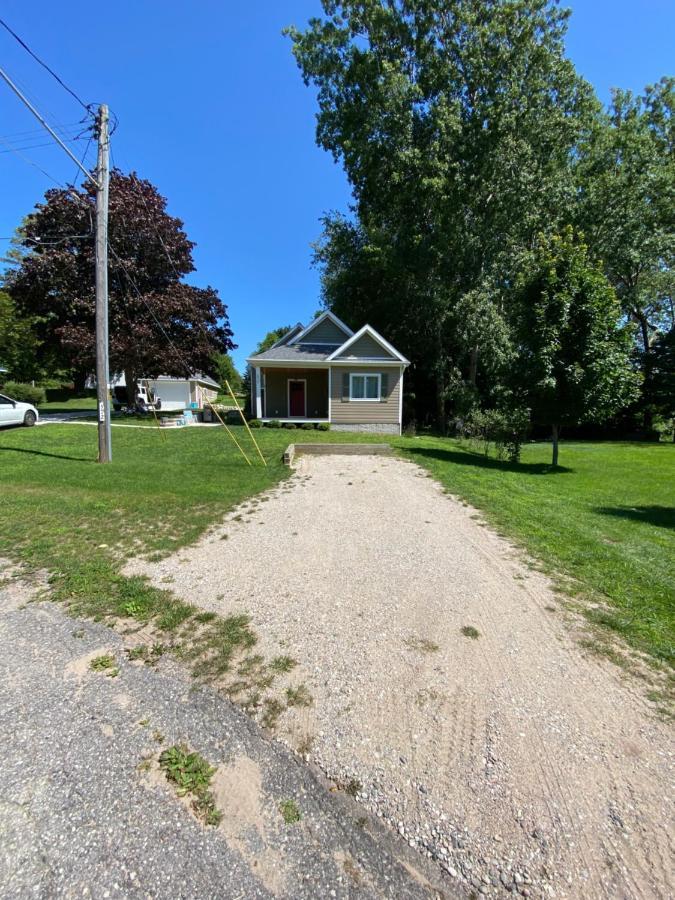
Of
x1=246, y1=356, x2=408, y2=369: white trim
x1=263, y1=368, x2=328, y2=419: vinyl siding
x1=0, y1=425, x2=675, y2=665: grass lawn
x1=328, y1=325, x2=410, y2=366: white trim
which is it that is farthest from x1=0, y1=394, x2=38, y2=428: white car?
x1=328, y1=325, x2=410, y2=366: white trim

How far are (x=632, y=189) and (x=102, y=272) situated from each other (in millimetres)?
25567

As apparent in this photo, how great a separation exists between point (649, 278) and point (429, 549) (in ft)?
98.4

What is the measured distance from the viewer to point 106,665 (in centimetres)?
293

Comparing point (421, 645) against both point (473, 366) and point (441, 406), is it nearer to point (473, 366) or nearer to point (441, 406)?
point (441, 406)

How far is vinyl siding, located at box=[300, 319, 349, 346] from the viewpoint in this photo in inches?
844

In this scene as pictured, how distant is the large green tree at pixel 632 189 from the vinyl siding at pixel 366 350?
1249 centimetres

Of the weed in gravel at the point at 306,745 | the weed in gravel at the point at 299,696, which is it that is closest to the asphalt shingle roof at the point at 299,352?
the weed in gravel at the point at 299,696

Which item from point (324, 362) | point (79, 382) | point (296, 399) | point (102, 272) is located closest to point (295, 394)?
point (296, 399)

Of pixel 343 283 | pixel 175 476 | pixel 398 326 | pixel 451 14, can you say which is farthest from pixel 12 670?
pixel 451 14

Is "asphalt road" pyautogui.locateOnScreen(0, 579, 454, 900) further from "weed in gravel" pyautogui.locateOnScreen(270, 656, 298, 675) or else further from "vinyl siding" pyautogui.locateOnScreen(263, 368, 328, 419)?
"vinyl siding" pyautogui.locateOnScreen(263, 368, 328, 419)

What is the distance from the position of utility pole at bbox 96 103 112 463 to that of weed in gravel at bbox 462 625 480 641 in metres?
9.61

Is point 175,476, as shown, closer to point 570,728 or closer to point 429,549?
point 429,549

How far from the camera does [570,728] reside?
2.46 m

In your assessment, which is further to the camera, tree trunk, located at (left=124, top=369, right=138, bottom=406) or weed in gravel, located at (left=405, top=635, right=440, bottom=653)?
tree trunk, located at (left=124, top=369, right=138, bottom=406)
